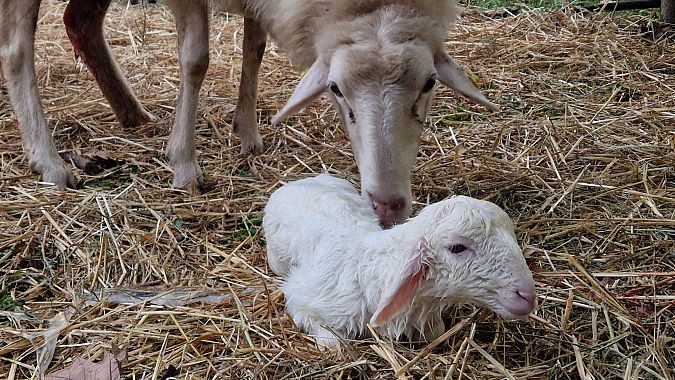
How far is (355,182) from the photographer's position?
346 centimetres

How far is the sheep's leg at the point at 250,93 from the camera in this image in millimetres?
4094

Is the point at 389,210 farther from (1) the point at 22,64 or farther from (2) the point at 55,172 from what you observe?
(1) the point at 22,64

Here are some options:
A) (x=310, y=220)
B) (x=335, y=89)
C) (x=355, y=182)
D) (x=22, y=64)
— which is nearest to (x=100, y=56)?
(x=22, y=64)

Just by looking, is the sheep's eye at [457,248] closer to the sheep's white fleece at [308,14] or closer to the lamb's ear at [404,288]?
the lamb's ear at [404,288]

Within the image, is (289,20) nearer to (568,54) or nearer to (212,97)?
(212,97)

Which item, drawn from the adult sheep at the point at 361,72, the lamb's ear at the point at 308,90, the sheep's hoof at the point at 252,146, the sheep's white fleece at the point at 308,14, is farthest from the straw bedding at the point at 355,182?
the sheep's white fleece at the point at 308,14

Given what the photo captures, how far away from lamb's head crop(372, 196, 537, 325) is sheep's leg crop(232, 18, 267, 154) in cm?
217

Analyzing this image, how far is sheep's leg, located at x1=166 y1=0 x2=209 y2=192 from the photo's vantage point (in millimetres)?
3688

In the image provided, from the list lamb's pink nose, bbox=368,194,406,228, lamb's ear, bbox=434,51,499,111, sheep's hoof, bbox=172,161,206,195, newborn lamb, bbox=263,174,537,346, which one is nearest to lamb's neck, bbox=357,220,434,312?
newborn lamb, bbox=263,174,537,346

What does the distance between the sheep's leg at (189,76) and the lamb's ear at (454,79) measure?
1207mm

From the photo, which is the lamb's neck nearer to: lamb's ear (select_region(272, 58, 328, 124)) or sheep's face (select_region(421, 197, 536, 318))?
sheep's face (select_region(421, 197, 536, 318))

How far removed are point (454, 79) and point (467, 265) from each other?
1.26 metres

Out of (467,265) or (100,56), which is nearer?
(467,265)

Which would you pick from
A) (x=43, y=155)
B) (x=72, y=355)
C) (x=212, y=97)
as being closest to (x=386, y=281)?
(x=72, y=355)
